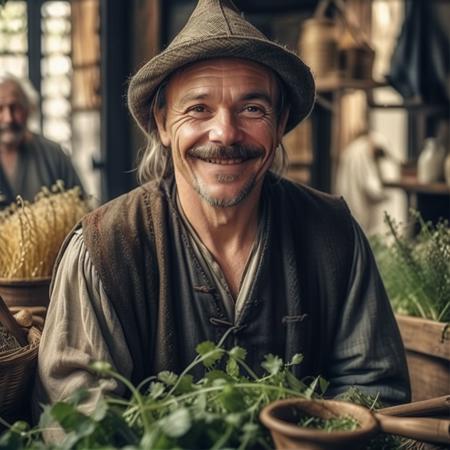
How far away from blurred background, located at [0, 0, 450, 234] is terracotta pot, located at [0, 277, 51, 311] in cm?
48

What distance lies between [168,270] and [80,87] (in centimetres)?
995

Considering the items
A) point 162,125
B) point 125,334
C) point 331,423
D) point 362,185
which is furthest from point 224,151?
point 362,185

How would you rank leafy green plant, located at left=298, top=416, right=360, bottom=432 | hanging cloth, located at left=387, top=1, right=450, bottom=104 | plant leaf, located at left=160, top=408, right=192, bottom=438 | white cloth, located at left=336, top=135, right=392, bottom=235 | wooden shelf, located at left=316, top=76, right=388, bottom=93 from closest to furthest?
plant leaf, located at left=160, top=408, right=192, bottom=438
leafy green plant, located at left=298, top=416, right=360, bottom=432
hanging cloth, located at left=387, top=1, right=450, bottom=104
wooden shelf, located at left=316, top=76, right=388, bottom=93
white cloth, located at left=336, top=135, right=392, bottom=235

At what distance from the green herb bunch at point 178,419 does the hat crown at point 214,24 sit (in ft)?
2.82

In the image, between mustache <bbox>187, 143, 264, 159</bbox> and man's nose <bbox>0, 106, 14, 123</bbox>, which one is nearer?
mustache <bbox>187, 143, 264, 159</bbox>

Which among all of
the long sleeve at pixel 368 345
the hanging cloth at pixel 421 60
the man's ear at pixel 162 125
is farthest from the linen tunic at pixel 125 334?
the hanging cloth at pixel 421 60

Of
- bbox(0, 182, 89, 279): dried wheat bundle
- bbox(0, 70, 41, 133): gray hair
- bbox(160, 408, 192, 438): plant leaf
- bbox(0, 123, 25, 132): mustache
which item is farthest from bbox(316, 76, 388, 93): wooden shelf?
bbox(160, 408, 192, 438): plant leaf

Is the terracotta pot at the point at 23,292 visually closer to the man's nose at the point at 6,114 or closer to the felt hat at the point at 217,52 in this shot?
the felt hat at the point at 217,52

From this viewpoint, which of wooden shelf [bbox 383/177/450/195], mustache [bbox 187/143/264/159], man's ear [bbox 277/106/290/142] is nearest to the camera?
mustache [bbox 187/143/264/159]

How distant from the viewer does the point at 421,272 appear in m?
3.13

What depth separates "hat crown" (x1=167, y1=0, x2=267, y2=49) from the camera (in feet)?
7.34

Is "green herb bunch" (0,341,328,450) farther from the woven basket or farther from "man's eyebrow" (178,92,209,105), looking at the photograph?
"man's eyebrow" (178,92,209,105)

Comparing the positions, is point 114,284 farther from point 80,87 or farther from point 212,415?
point 80,87

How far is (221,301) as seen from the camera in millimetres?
2352
